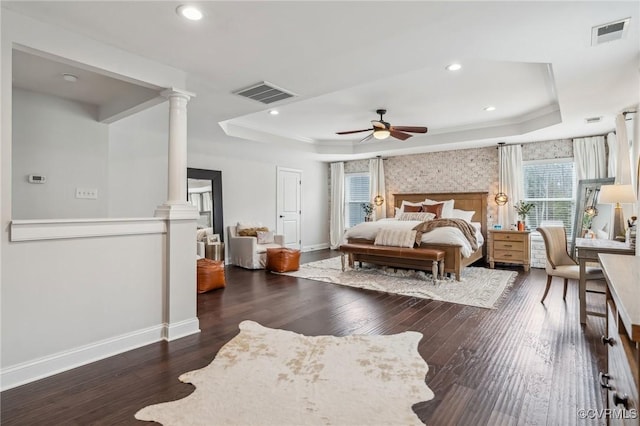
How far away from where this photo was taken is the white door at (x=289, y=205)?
7.82 m

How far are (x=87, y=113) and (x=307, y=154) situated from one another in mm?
4515

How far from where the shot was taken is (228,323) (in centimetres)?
320

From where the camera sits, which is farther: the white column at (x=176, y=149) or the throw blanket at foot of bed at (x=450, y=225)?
the throw blanket at foot of bed at (x=450, y=225)

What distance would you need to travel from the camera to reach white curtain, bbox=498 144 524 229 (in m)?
6.34

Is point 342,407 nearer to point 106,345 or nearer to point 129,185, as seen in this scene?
point 106,345

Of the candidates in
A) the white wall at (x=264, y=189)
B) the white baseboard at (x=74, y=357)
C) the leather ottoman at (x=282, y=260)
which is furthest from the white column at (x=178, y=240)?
the white wall at (x=264, y=189)

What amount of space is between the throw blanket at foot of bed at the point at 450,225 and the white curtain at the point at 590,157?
2.13 m

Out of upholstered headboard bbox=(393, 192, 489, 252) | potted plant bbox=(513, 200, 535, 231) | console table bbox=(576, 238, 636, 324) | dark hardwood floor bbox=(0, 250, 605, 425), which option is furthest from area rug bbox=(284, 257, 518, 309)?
upholstered headboard bbox=(393, 192, 489, 252)

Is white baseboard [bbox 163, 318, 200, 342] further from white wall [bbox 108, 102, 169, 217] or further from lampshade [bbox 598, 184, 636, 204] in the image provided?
lampshade [bbox 598, 184, 636, 204]

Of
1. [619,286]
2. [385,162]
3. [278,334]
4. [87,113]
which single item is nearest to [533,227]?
[385,162]

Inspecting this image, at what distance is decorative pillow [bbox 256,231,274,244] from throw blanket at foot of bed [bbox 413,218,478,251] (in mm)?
2829

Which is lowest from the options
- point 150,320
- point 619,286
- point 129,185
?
point 150,320

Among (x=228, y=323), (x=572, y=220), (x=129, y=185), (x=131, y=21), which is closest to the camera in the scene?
(x=131, y=21)

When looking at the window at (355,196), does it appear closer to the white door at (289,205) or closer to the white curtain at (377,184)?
the white curtain at (377,184)
